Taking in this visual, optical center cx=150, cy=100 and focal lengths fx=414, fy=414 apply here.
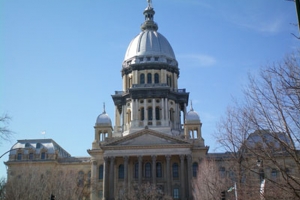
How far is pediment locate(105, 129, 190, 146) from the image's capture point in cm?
7600

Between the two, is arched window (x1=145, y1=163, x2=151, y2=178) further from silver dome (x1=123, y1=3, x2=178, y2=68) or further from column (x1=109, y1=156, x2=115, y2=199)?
silver dome (x1=123, y1=3, x2=178, y2=68)

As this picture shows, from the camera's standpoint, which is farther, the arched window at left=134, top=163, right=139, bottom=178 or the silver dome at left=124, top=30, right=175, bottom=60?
the silver dome at left=124, top=30, right=175, bottom=60

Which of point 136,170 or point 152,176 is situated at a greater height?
point 136,170

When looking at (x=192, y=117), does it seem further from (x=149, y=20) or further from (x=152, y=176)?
(x=149, y=20)

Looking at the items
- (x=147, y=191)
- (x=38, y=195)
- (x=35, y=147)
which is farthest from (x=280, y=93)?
(x=35, y=147)

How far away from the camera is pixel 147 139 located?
76812mm

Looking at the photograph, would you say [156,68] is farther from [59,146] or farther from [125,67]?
[59,146]

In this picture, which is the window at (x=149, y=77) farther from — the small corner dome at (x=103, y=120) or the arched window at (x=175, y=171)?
the arched window at (x=175, y=171)

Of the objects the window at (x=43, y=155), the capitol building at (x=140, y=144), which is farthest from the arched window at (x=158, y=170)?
the window at (x=43, y=155)

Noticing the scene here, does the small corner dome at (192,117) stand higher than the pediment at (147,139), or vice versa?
the small corner dome at (192,117)

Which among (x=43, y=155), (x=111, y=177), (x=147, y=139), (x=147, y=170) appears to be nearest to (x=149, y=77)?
(x=147, y=139)

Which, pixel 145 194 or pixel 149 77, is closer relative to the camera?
pixel 145 194

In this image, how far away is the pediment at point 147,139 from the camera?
76000 mm

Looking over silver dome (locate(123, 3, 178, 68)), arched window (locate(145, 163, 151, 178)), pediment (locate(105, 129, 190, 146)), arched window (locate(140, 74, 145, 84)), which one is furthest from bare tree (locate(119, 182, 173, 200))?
silver dome (locate(123, 3, 178, 68))
